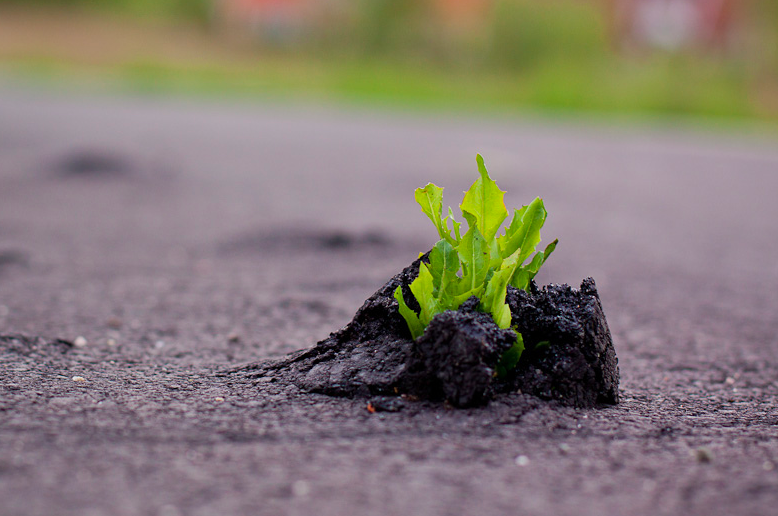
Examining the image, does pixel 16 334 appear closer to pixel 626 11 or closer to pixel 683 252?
pixel 683 252

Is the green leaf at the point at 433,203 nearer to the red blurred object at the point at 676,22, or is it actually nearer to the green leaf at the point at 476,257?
the green leaf at the point at 476,257

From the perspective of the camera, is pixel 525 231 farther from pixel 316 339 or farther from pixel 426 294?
pixel 316 339

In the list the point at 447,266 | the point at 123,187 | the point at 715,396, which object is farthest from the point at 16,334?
the point at 123,187

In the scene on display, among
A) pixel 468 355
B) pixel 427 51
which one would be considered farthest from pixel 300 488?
pixel 427 51

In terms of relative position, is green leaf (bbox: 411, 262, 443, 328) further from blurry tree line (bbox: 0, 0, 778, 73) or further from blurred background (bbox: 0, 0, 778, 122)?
blurry tree line (bbox: 0, 0, 778, 73)

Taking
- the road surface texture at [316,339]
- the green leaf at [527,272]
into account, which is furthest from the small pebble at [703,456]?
the green leaf at [527,272]

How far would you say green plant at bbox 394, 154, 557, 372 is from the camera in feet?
5.64

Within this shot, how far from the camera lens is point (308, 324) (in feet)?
8.83

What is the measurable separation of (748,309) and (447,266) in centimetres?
192

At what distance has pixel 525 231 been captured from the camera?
179 cm

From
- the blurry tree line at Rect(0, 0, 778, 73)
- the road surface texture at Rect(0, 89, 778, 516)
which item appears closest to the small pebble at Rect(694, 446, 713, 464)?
the road surface texture at Rect(0, 89, 778, 516)

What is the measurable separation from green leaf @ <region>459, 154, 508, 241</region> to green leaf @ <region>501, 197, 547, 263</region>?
0.13 feet

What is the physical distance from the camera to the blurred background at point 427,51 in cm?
1398

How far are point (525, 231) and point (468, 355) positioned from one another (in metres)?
0.35
